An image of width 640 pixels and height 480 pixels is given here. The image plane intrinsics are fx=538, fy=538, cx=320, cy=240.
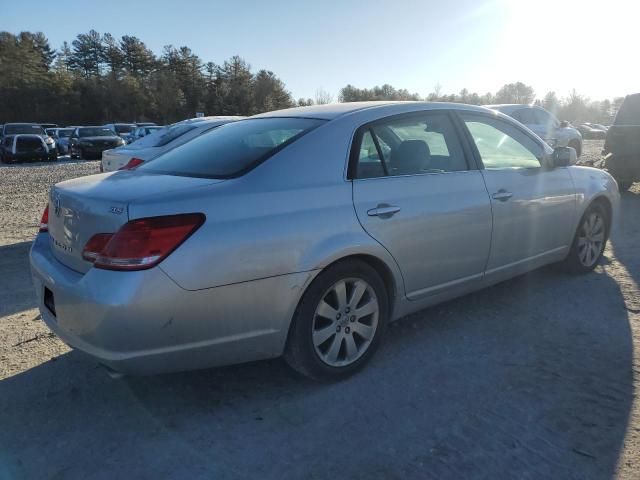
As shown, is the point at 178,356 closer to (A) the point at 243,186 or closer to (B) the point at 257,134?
(A) the point at 243,186

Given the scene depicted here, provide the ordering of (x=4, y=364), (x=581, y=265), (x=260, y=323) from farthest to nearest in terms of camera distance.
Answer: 1. (x=581, y=265)
2. (x=4, y=364)
3. (x=260, y=323)

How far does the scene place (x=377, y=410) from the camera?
115 inches

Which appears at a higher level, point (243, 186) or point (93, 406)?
point (243, 186)

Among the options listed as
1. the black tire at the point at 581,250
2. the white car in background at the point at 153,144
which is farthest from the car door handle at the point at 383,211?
the white car in background at the point at 153,144

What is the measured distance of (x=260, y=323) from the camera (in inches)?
111

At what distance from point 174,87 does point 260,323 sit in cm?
6399

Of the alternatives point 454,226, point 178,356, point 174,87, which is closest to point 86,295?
point 178,356

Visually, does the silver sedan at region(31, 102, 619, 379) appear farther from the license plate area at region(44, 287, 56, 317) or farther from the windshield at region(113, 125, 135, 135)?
the windshield at region(113, 125, 135, 135)

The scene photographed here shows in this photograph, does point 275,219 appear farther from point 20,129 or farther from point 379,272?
point 20,129

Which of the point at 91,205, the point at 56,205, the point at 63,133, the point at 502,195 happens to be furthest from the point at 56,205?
the point at 63,133

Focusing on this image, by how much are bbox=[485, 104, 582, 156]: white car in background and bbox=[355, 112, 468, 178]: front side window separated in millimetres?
8059

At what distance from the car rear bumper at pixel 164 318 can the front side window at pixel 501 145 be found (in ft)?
6.38

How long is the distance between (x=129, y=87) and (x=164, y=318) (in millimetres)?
62412

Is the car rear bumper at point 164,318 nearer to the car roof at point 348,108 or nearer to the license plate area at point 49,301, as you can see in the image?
the license plate area at point 49,301
